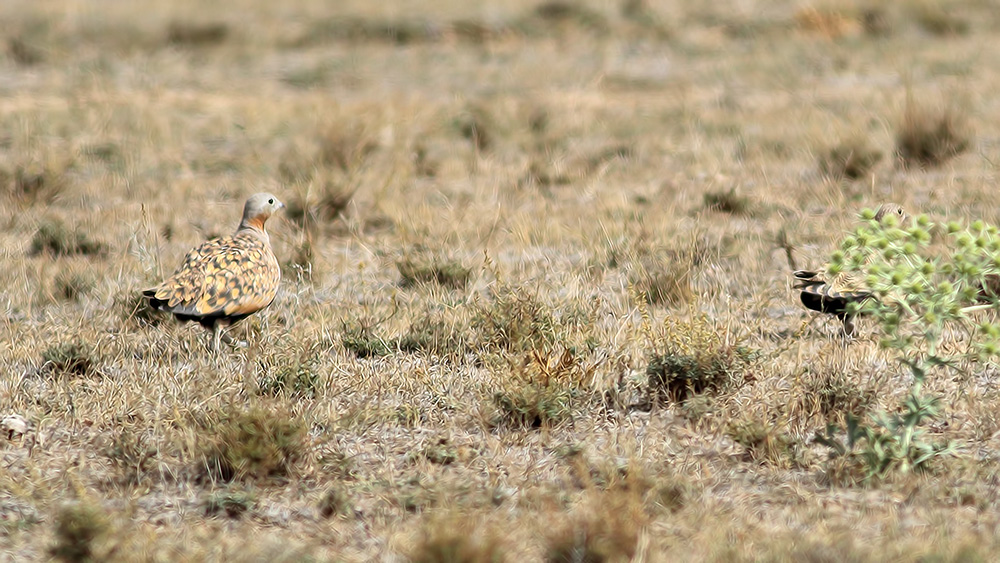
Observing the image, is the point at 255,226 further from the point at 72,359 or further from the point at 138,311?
the point at 72,359

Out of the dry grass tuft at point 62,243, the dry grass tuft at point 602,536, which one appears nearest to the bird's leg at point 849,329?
the dry grass tuft at point 602,536

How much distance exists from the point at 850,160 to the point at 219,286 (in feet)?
21.9

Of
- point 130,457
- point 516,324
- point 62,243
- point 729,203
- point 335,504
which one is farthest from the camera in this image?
point 729,203

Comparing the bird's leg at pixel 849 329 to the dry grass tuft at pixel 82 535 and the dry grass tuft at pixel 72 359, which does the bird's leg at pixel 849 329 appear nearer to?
the dry grass tuft at pixel 72 359

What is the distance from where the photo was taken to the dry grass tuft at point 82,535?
409 cm

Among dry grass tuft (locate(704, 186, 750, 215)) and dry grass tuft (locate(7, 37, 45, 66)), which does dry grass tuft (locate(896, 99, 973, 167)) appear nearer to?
dry grass tuft (locate(704, 186, 750, 215))

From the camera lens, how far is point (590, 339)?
255 inches

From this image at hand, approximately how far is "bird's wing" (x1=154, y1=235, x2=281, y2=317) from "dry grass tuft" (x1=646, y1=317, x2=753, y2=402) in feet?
6.61

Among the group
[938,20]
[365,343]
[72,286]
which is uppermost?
[938,20]

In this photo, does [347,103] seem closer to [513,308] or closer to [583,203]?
[583,203]

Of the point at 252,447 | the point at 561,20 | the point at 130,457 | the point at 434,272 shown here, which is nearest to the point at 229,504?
the point at 252,447

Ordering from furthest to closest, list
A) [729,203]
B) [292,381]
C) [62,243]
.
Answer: [729,203]
[62,243]
[292,381]

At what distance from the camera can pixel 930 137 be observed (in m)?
11.3

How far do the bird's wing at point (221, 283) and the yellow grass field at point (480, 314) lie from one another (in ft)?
0.99
